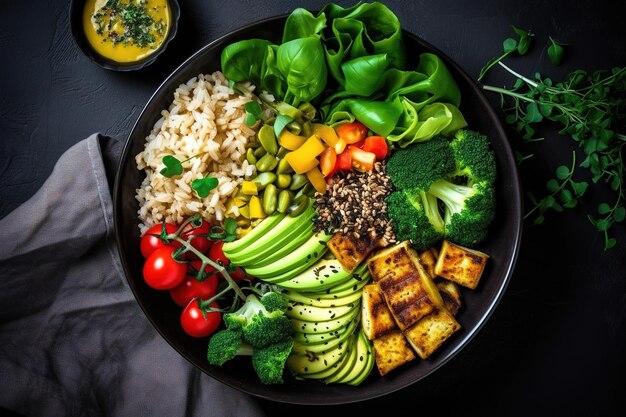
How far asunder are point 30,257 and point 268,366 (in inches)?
56.2

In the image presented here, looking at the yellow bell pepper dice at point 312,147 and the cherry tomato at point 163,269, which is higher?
the yellow bell pepper dice at point 312,147

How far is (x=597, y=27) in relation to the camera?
298cm

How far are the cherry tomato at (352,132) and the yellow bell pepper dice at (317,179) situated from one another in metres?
0.22

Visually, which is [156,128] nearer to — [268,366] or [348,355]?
[268,366]

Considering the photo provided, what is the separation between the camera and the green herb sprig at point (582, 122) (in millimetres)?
2703

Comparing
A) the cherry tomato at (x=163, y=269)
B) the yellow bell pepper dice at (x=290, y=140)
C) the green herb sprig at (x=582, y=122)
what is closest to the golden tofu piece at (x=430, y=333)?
the green herb sprig at (x=582, y=122)

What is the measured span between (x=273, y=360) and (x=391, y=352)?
0.62 m

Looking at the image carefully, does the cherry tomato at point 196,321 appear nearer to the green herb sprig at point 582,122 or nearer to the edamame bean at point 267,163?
the edamame bean at point 267,163

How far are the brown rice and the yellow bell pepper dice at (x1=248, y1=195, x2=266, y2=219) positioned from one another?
13cm

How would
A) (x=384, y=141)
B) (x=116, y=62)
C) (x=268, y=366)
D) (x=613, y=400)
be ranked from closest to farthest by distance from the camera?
(x=268, y=366), (x=384, y=141), (x=116, y=62), (x=613, y=400)

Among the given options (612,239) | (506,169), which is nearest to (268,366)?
(506,169)

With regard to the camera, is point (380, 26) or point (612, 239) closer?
point (380, 26)

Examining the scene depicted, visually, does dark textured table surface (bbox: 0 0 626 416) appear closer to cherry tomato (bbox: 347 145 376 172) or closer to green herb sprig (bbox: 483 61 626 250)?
green herb sprig (bbox: 483 61 626 250)

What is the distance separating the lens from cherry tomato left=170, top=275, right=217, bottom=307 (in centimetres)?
273
